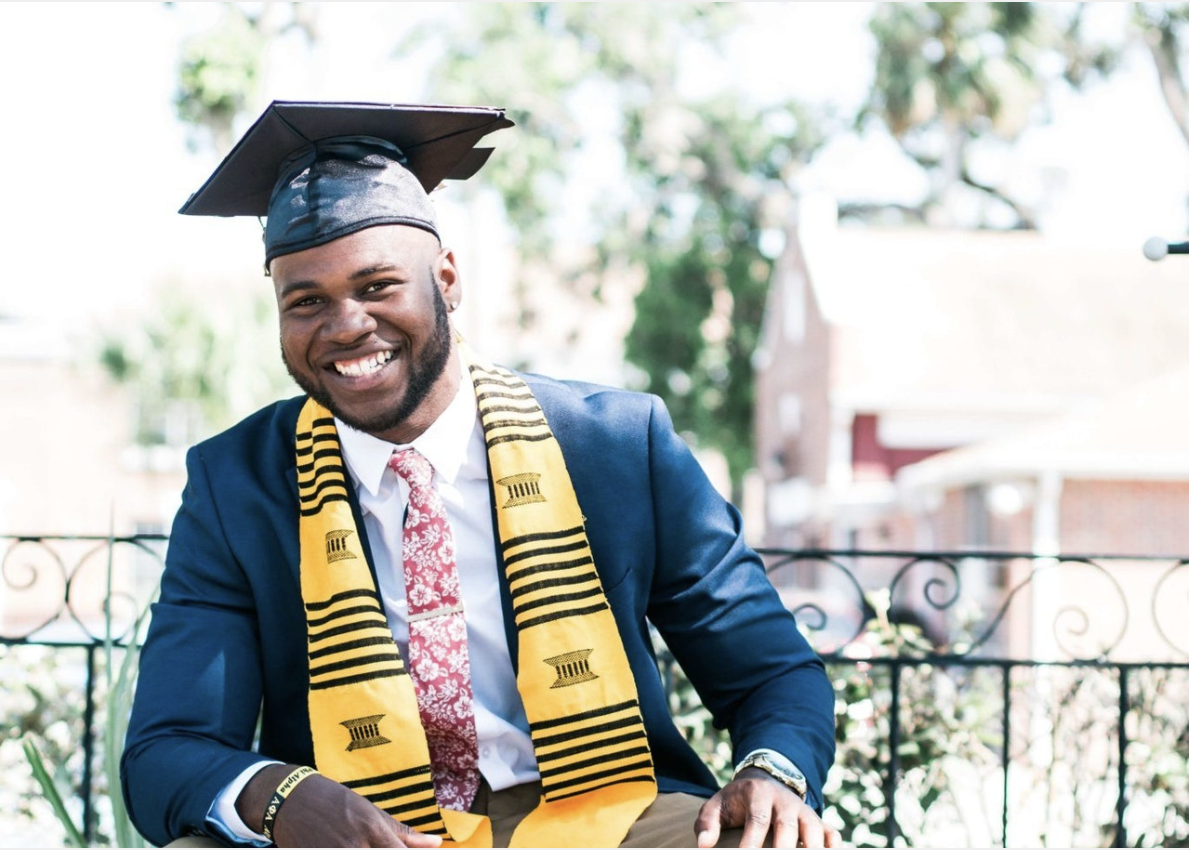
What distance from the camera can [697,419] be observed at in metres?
27.3

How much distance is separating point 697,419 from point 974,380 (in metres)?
8.94

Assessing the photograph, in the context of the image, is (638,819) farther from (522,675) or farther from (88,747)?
(88,747)

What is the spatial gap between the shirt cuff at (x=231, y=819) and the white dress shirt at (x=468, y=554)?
14.7 inches

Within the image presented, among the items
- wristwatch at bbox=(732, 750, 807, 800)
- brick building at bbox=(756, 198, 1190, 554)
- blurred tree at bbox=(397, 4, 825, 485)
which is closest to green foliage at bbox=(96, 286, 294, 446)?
blurred tree at bbox=(397, 4, 825, 485)

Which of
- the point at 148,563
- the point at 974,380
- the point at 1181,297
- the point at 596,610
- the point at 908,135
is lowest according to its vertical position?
the point at 148,563

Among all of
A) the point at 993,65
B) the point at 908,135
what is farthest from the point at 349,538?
the point at 908,135

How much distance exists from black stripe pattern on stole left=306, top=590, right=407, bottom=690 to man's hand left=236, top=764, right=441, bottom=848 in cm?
20

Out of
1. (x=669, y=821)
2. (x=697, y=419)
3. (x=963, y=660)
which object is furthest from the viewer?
(x=697, y=419)

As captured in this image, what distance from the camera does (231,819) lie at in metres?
1.99

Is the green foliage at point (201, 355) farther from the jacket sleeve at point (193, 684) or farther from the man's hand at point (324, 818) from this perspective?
the man's hand at point (324, 818)

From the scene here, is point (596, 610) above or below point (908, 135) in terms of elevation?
below

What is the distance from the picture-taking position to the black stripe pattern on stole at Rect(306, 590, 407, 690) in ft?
6.95

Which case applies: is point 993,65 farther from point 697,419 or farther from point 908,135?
point 697,419

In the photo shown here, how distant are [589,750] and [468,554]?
→ 0.41 m
